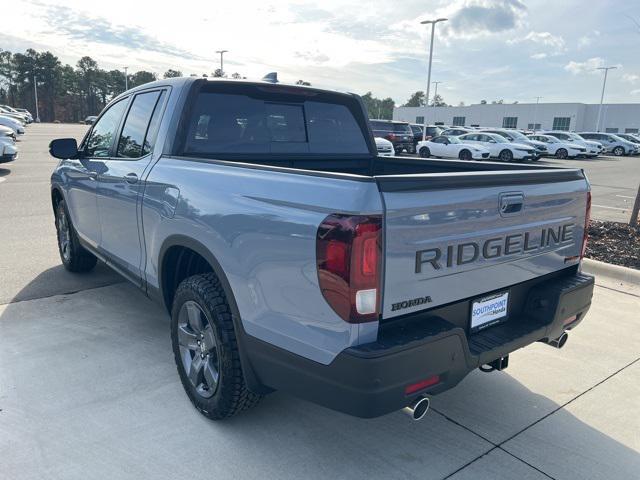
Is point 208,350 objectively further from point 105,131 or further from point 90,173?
point 105,131

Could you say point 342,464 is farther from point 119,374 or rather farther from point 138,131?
point 138,131

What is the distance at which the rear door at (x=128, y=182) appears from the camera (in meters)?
3.61

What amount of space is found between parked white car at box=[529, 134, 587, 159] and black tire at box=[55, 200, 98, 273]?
101ft

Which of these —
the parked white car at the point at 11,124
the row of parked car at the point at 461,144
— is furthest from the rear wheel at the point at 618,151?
the parked white car at the point at 11,124

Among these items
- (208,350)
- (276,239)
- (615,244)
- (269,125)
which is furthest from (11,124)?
(276,239)

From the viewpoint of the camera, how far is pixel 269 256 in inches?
90.6

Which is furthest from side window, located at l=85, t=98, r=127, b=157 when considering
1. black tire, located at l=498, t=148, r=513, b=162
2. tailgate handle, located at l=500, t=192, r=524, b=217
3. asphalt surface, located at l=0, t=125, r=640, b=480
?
black tire, located at l=498, t=148, r=513, b=162

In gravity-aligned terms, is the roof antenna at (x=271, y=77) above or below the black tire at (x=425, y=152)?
above

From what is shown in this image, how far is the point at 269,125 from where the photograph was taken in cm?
382

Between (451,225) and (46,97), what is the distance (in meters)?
112

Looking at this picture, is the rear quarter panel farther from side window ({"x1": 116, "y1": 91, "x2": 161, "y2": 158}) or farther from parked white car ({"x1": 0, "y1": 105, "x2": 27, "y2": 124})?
parked white car ({"x1": 0, "y1": 105, "x2": 27, "y2": 124})

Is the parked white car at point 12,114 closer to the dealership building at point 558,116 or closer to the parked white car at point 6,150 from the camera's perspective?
the parked white car at point 6,150

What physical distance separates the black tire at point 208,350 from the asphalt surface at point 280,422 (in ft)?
0.56

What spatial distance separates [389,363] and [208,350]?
1.25 metres
